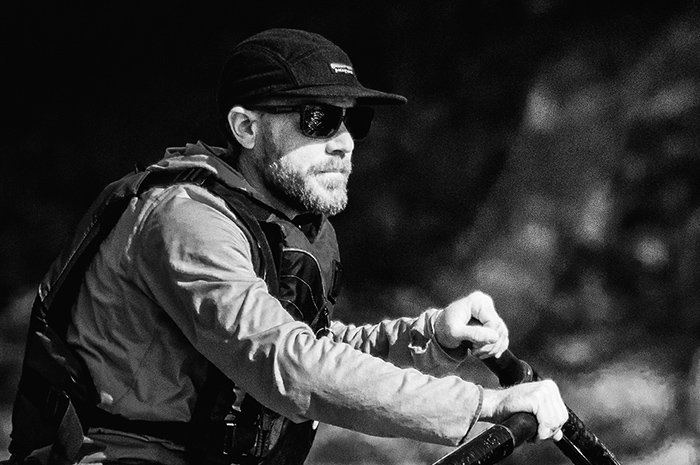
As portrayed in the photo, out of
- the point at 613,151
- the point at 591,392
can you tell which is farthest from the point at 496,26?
the point at 591,392

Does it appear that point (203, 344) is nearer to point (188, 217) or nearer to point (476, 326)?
point (188, 217)

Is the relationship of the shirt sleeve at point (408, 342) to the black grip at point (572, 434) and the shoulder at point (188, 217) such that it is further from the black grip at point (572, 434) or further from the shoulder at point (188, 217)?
the shoulder at point (188, 217)

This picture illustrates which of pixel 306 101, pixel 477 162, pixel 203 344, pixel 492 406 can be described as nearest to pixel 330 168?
pixel 306 101

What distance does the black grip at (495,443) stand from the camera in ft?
6.86

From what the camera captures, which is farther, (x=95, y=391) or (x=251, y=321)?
(x=95, y=391)

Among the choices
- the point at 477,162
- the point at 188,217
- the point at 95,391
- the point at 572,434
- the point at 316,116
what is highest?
the point at 477,162

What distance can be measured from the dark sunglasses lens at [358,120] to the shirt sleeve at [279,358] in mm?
491

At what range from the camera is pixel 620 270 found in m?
4.21

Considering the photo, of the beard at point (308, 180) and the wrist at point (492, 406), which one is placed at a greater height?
the beard at point (308, 180)

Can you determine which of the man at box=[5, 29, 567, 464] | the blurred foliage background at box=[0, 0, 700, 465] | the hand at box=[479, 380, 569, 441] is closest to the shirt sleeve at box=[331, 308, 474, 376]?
the man at box=[5, 29, 567, 464]

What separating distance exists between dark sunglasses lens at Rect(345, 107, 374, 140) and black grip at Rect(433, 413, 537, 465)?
2.62 ft

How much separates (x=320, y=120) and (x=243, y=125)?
0.18 meters

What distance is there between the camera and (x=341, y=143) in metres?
2.67

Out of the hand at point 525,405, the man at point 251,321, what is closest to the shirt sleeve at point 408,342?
the man at point 251,321
